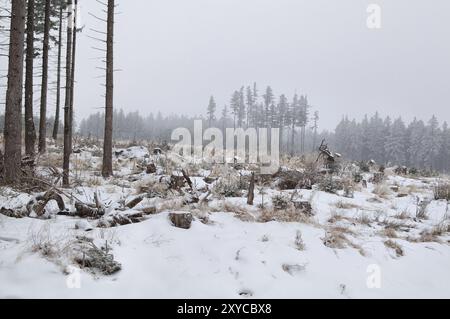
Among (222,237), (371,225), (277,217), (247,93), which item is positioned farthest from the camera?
(247,93)

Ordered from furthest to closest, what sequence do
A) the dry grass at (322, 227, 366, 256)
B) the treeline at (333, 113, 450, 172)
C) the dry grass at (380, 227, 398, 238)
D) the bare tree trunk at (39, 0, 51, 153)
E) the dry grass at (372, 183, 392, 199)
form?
the treeline at (333, 113, 450, 172), the bare tree trunk at (39, 0, 51, 153), the dry grass at (372, 183, 392, 199), the dry grass at (380, 227, 398, 238), the dry grass at (322, 227, 366, 256)

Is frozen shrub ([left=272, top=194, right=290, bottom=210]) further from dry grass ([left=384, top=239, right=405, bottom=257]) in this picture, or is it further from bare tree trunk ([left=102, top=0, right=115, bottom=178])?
bare tree trunk ([left=102, top=0, right=115, bottom=178])

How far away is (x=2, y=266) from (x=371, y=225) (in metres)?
5.00

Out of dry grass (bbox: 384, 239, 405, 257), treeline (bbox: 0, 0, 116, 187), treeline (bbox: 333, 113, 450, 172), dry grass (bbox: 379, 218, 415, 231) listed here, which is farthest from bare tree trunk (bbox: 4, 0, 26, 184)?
treeline (bbox: 333, 113, 450, 172)

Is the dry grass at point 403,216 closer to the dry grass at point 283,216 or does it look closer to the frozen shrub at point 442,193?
the dry grass at point 283,216

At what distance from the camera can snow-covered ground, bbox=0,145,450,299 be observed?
333cm

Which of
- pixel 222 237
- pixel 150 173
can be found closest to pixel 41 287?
pixel 222 237

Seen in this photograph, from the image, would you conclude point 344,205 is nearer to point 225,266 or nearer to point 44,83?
point 225,266

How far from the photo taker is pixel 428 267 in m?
4.32

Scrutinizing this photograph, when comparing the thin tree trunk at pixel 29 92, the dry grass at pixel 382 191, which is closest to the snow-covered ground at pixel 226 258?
the dry grass at pixel 382 191

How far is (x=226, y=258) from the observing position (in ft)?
13.1

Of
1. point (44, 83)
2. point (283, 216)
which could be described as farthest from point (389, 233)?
point (44, 83)
